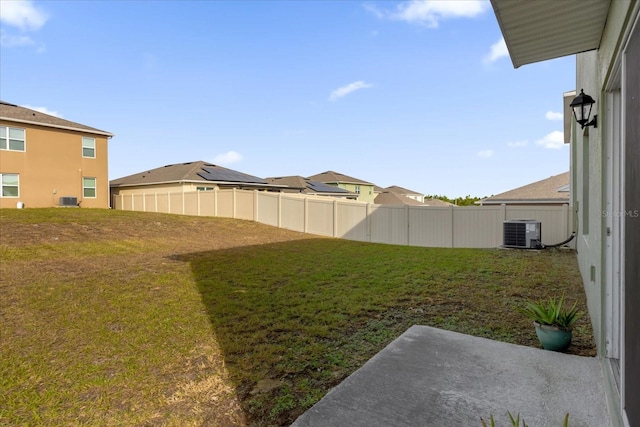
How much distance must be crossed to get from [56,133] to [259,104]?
1179 cm

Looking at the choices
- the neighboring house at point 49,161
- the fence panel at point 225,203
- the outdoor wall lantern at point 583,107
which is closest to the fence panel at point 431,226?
the outdoor wall lantern at point 583,107

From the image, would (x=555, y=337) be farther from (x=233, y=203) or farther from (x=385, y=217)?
(x=233, y=203)

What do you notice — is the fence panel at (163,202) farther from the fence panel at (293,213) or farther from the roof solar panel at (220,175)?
the fence panel at (293,213)

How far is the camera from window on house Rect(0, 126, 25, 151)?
62.9 ft

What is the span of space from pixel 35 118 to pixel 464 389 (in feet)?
83.3

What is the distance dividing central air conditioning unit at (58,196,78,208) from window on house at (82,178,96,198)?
982 mm

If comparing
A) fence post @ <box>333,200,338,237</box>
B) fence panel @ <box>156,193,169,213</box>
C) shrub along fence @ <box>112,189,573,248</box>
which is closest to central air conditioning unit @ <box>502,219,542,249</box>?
shrub along fence @ <box>112,189,573,248</box>

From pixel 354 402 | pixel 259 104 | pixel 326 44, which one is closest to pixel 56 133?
pixel 259 104

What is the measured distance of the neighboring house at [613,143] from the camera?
68.7 inches

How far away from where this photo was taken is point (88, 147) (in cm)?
2253

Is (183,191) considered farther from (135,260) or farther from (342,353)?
(342,353)

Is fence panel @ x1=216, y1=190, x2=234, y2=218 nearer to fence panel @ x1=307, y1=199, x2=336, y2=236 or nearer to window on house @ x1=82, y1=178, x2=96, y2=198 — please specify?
fence panel @ x1=307, y1=199, x2=336, y2=236

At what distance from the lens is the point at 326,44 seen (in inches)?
612

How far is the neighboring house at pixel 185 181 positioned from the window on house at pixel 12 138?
797cm
